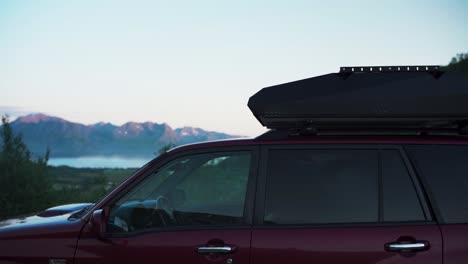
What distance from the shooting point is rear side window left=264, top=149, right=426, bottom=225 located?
366cm

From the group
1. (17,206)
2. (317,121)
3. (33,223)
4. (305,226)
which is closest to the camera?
(305,226)

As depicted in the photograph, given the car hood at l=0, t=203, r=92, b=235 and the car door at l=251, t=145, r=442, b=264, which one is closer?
the car door at l=251, t=145, r=442, b=264

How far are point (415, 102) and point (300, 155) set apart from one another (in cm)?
91

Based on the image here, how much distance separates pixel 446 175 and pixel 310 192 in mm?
971

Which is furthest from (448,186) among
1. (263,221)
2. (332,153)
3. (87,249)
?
(87,249)

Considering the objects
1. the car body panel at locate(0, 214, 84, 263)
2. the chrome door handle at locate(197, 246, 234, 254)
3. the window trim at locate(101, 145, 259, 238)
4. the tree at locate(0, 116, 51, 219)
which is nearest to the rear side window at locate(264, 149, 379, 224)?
the window trim at locate(101, 145, 259, 238)

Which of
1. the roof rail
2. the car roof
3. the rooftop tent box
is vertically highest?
the roof rail

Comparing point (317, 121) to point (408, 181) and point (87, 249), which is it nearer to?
point (408, 181)

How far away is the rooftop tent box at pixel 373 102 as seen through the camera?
3770 millimetres

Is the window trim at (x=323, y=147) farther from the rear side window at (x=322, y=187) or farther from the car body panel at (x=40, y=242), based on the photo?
the car body panel at (x=40, y=242)

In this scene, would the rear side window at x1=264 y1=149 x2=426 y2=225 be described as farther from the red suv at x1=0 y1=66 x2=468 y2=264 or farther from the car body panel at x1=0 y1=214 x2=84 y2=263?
the car body panel at x1=0 y1=214 x2=84 y2=263

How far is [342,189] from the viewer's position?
3.70m

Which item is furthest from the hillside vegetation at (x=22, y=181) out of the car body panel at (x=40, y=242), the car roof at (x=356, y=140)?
the car roof at (x=356, y=140)

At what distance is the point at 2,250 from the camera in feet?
13.1
